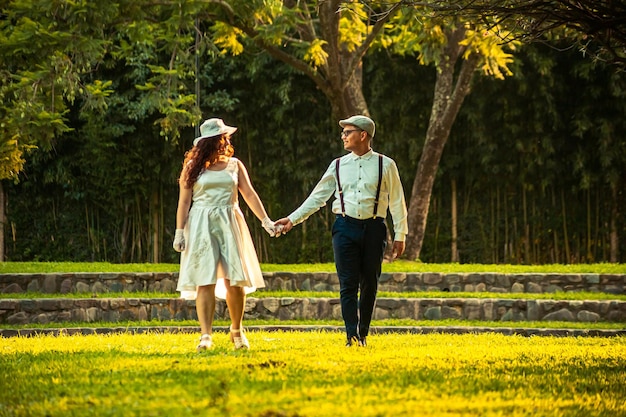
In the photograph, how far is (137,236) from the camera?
23.8m

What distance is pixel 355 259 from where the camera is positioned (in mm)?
9484

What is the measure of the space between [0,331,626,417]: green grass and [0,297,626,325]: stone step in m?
5.38

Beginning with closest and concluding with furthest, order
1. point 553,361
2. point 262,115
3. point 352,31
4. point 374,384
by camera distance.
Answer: point 374,384 → point 553,361 → point 352,31 → point 262,115

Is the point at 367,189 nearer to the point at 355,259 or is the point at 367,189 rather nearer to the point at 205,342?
the point at 355,259

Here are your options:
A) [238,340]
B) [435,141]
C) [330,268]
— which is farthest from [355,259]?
[435,141]

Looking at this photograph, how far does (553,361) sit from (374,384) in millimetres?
2494

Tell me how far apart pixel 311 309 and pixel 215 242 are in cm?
682

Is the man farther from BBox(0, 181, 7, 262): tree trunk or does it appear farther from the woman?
BBox(0, 181, 7, 262): tree trunk

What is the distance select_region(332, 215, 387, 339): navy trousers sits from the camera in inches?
372

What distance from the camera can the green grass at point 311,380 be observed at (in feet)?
20.6

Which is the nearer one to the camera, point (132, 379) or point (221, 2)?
point (132, 379)

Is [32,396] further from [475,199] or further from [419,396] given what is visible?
[475,199]

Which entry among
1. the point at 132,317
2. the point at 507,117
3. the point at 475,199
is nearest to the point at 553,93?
the point at 507,117

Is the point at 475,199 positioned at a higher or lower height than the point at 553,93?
lower
